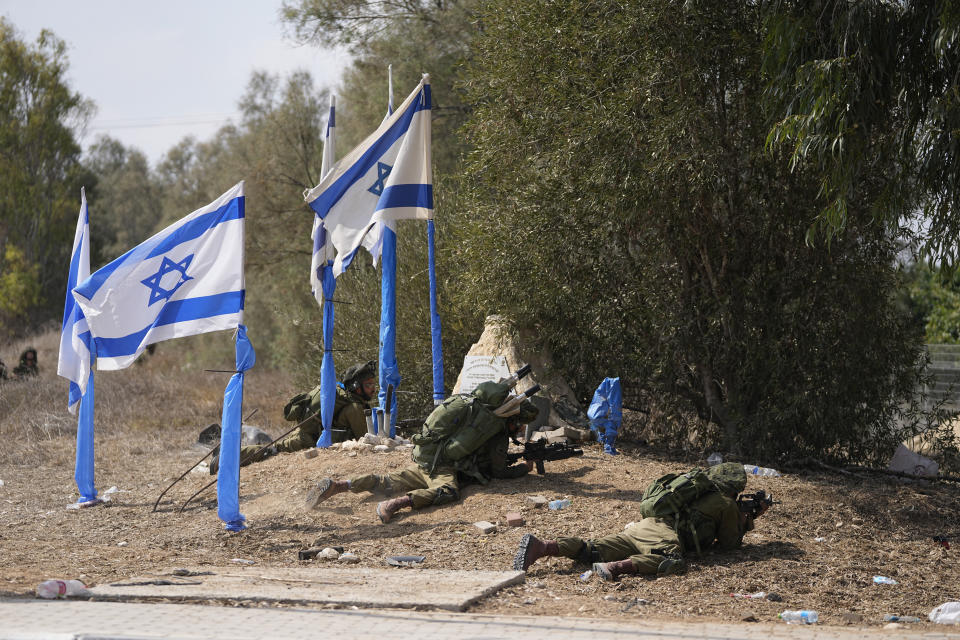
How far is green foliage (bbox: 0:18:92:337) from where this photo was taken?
34.7m

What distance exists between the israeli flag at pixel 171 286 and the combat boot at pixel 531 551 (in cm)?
356

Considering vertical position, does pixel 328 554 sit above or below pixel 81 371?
below

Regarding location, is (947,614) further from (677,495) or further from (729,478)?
(677,495)

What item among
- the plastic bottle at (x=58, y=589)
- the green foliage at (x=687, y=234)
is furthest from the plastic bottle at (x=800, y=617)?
the green foliage at (x=687, y=234)

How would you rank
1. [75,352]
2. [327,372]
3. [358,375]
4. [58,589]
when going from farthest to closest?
[358,375] < [327,372] < [75,352] < [58,589]

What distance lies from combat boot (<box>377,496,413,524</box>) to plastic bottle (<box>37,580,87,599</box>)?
2929 millimetres

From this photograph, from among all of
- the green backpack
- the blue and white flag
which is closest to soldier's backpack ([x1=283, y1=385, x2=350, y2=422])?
the blue and white flag

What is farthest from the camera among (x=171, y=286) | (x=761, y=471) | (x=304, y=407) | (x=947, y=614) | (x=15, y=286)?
(x=15, y=286)

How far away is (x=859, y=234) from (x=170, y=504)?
26.8 ft

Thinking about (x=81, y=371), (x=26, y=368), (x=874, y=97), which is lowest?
(x=26, y=368)

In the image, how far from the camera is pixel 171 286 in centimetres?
858

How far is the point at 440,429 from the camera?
28.3ft

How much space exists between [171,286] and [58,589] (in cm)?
352

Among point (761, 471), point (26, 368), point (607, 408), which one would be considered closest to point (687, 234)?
point (607, 408)
